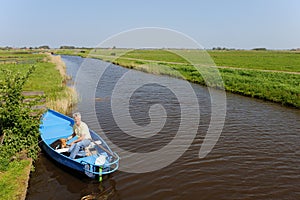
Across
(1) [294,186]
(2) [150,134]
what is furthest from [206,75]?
(1) [294,186]

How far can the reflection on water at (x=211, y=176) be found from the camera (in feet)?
27.5

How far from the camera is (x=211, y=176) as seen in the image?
9.54 m

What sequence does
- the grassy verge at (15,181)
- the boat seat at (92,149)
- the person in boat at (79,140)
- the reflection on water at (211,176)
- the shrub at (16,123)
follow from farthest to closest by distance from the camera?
the shrub at (16,123), the boat seat at (92,149), the person in boat at (79,140), the reflection on water at (211,176), the grassy verge at (15,181)

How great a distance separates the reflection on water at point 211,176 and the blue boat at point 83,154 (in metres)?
0.52

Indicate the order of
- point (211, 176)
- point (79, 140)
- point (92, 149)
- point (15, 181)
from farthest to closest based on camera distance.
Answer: point (92, 149)
point (211, 176)
point (79, 140)
point (15, 181)

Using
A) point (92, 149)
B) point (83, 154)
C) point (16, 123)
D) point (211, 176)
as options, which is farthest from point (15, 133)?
point (211, 176)

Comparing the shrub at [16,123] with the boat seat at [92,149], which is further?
the shrub at [16,123]

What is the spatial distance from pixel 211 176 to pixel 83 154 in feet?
15.6

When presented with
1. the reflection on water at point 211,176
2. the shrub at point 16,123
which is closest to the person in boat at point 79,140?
the reflection on water at point 211,176

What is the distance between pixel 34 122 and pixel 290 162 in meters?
10.6

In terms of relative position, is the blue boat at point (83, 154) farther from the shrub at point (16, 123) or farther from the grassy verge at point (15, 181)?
the grassy verge at point (15, 181)

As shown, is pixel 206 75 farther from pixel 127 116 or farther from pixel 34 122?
pixel 34 122

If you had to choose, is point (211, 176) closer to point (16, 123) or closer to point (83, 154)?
point (83, 154)

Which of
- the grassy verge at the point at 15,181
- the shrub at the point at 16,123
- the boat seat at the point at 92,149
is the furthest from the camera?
the shrub at the point at 16,123
